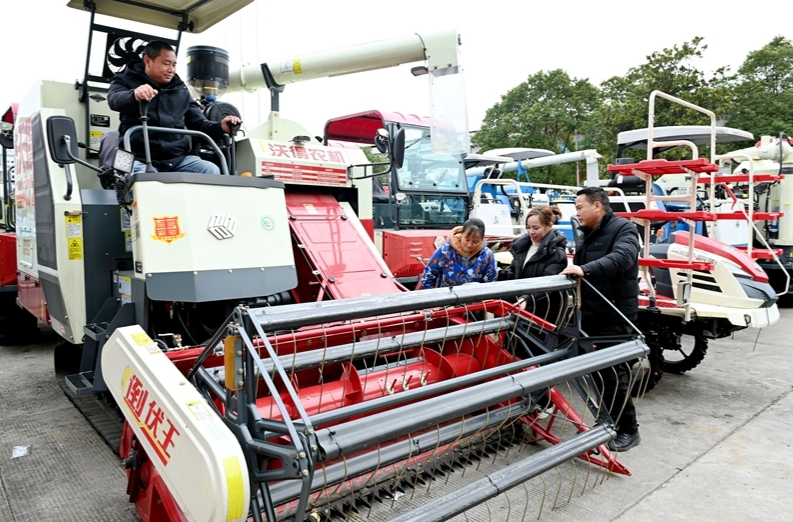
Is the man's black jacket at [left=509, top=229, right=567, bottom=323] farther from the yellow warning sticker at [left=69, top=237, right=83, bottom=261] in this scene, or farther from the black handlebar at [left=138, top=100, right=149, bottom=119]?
the yellow warning sticker at [left=69, top=237, right=83, bottom=261]

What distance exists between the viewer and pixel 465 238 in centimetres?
383

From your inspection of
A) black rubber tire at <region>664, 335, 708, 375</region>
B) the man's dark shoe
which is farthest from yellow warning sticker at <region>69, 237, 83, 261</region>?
black rubber tire at <region>664, 335, 708, 375</region>

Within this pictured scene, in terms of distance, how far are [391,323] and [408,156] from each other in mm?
3695

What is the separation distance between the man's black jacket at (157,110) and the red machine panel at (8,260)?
116 inches

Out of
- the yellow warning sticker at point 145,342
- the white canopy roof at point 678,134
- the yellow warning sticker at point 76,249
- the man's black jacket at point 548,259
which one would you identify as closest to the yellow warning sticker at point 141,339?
the yellow warning sticker at point 145,342

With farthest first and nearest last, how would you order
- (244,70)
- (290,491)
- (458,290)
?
(244,70) → (458,290) → (290,491)

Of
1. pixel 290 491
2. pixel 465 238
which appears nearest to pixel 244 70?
pixel 465 238

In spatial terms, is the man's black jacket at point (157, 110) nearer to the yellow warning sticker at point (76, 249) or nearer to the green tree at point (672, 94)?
the yellow warning sticker at point (76, 249)

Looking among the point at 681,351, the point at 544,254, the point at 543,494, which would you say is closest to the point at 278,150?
the point at 544,254

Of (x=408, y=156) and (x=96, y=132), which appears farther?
(x=408, y=156)

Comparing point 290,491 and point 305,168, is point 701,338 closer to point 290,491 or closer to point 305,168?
point 305,168

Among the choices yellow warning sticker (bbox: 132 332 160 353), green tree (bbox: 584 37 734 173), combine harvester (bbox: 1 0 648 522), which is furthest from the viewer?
green tree (bbox: 584 37 734 173)

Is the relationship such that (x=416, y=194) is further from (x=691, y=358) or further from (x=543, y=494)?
(x=543, y=494)

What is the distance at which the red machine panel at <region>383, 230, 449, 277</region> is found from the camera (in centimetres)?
553
